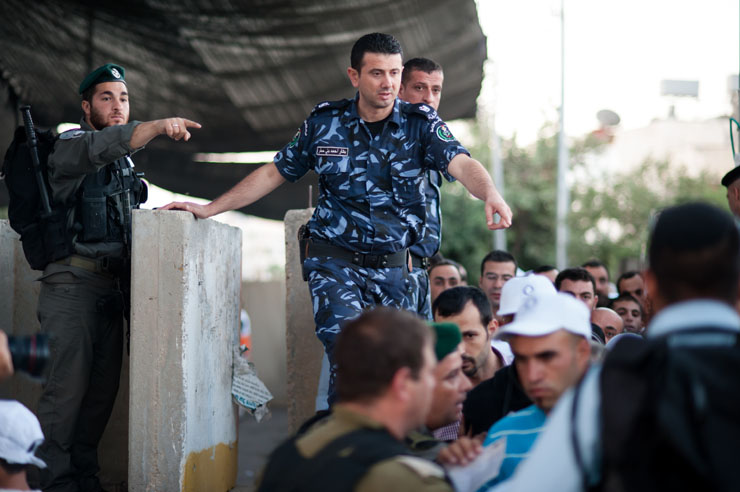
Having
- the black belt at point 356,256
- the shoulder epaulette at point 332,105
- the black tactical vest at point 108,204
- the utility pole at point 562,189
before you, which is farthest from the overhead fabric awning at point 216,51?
the utility pole at point 562,189

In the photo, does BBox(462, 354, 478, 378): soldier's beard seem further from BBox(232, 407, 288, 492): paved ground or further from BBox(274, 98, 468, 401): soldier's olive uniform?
Answer: BBox(232, 407, 288, 492): paved ground

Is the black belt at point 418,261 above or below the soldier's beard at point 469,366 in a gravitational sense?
above

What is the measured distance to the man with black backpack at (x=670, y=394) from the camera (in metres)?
1.72

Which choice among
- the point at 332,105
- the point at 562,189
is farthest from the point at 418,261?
the point at 562,189

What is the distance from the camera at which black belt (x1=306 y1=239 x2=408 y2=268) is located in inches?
170

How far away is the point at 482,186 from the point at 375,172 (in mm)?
707

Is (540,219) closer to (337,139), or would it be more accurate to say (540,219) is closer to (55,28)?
(55,28)

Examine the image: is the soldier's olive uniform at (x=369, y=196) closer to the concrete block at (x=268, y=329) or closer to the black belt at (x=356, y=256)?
the black belt at (x=356, y=256)

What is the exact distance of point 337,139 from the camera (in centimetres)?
442

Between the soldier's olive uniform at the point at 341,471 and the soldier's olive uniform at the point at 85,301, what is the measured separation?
2441 mm

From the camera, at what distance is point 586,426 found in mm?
1886

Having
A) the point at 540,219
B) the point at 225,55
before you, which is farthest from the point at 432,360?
the point at 540,219

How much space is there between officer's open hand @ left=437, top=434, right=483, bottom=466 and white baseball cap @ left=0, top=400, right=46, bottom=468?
4.25ft

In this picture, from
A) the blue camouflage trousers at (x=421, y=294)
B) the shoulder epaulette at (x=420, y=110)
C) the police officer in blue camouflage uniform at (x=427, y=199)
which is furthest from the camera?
the police officer in blue camouflage uniform at (x=427, y=199)
